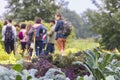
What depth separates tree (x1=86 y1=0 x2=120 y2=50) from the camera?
24841mm

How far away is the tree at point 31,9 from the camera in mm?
36641

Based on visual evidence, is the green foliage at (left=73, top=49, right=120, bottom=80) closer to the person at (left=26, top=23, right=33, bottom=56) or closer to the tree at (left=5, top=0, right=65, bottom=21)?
the person at (left=26, top=23, right=33, bottom=56)

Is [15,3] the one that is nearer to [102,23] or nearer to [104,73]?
[102,23]

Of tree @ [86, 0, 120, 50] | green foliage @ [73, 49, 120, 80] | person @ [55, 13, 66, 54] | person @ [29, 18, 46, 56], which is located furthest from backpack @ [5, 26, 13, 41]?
green foliage @ [73, 49, 120, 80]

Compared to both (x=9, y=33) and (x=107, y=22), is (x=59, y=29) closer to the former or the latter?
(x=9, y=33)

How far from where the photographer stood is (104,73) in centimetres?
340

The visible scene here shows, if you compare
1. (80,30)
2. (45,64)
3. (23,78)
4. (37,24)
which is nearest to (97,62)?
(23,78)

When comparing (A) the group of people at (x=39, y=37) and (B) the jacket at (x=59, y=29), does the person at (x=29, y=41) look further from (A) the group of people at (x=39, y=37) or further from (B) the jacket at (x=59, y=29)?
(B) the jacket at (x=59, y=29)

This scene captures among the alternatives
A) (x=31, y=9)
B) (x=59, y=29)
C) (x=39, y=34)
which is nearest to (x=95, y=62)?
(x=59, y=29)

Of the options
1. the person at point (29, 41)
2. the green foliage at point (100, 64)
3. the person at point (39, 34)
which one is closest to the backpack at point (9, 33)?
the person at point (29, 41)

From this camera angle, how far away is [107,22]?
25.5 m

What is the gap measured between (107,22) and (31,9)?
12.4m

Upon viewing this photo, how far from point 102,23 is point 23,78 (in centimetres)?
2300

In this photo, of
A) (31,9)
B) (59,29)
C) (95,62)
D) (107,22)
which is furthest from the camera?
(31,9)
